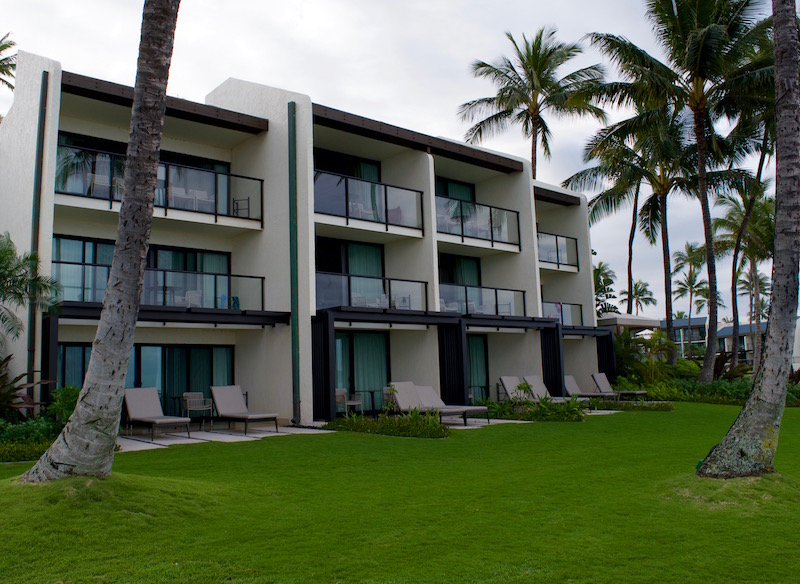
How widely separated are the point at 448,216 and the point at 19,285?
11.9 meters

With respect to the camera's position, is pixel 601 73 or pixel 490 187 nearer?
pixel 490 187

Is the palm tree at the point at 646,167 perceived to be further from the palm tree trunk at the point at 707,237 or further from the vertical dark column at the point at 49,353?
the vertical dark column at the point at 49,353

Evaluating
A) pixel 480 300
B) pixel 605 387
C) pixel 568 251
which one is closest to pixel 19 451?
pixel 480 300

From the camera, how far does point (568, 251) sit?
25.8 metres

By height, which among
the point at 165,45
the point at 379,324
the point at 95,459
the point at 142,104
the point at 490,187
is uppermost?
the point at 490,187

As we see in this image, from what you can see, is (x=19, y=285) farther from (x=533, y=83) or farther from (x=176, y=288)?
(x=533, y=83)

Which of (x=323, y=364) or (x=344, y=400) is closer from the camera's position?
(x=323, y=364)

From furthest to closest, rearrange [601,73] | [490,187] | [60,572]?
[601,73] → [490,187] → [60,572]

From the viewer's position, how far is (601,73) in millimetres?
29484

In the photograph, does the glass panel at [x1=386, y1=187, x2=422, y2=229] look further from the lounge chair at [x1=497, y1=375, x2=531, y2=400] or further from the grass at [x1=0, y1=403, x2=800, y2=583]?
the grass at [x1=0, y1=403, x2=800, y2=583]

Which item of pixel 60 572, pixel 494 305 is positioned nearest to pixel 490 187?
pixel 494 305

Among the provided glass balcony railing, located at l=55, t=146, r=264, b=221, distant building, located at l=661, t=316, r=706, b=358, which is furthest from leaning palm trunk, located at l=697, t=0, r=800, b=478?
distant building, located at l=661, t=316, r=706, b=358

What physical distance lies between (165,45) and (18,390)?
29.3 feet

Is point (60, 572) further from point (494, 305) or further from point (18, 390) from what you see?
point (494, 305)
